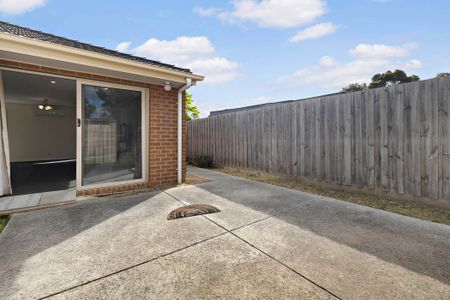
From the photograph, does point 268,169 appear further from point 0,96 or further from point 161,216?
point 0,96

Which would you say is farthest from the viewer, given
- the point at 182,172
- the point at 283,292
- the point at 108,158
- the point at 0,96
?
the point at 182,172

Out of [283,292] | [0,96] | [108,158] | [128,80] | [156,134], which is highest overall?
[128,80]

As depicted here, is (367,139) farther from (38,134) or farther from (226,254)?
(38,134)

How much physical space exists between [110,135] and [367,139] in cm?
515

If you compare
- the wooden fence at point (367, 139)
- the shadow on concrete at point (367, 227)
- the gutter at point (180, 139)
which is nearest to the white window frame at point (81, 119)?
the gutter at point (180, 139)

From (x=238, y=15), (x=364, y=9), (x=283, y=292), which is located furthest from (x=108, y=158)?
(x=364, y=9)

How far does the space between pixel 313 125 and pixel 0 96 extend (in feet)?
20.3

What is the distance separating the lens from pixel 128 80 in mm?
4371

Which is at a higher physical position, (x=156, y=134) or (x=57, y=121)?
(x=57, y=121)

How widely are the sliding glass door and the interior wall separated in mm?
8013

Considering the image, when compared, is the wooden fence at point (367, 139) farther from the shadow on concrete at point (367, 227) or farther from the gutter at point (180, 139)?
the gutter at point (180, 139)

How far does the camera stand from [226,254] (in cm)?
205

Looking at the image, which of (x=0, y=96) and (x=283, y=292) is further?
(x=0, y=96)

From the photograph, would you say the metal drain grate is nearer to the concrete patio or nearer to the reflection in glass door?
the concrete patio
